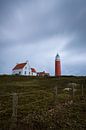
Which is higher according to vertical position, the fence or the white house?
the white house

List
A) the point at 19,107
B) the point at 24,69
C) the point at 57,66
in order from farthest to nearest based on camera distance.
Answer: the point at 24,69
the point at 57,66
the point at 19,107

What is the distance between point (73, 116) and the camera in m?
15.4

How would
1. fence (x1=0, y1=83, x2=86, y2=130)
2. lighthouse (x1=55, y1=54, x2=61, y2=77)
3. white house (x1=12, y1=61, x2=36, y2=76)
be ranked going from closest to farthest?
fence (x1=0, y1=83, x2=86, y2=130), lighthouse (x1=55, y1=54, x2=61, y2=77), white house (x1=12, y1=61, x2=36, y2=76)

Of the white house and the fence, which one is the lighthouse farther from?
the fence

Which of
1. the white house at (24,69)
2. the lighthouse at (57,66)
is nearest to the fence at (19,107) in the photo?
the lighthouse at (57,66)

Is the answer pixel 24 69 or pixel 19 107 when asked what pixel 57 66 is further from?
pixel 19 107

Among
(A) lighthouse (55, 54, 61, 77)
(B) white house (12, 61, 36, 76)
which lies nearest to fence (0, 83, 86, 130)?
(A) lighthouse (55, 54, 61, 77)

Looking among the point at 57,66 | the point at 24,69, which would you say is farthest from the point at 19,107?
the point at 24,69

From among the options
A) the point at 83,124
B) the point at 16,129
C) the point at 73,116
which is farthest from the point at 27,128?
the point at 73,116

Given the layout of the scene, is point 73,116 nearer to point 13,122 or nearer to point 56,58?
point 13,122

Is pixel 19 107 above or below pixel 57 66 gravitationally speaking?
below

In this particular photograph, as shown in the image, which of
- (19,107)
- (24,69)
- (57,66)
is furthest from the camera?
(24,69)

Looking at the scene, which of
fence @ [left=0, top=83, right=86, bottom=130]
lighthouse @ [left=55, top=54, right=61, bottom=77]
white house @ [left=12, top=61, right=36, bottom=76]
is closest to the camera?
fence @ [left=0, top=83, right=86, bottom=130]

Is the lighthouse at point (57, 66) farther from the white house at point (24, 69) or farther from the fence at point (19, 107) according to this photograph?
the fence at point (19, 107)
